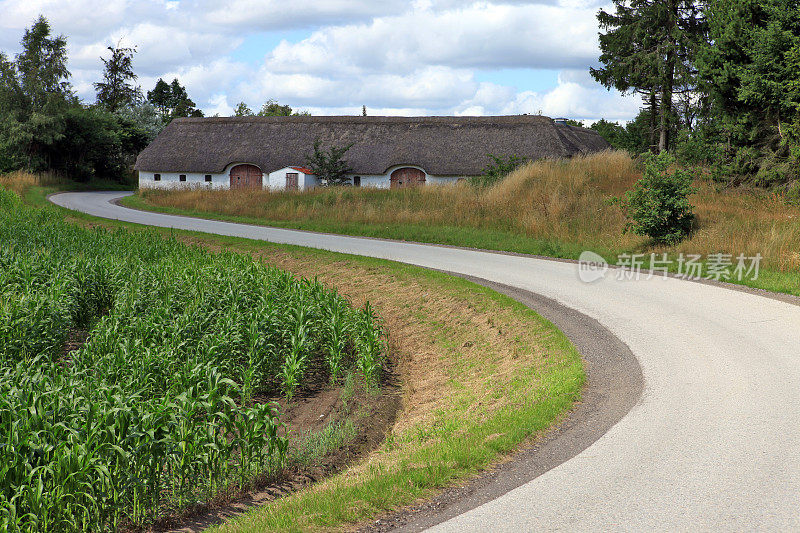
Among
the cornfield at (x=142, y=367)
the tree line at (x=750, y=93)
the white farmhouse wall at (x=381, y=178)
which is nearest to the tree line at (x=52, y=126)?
the white farmhouse wall at (x=381, y=178)

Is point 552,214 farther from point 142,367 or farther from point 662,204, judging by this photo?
point 142,367

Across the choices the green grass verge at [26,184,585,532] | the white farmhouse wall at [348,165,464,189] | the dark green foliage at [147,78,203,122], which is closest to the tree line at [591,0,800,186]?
the green grass verge at [26,184,585,532]

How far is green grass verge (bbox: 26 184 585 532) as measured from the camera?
5430mm

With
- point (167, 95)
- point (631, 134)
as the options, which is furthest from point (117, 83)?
point (631, 134)

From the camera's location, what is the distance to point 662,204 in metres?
18.3

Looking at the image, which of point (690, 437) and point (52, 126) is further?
point (52, 126)

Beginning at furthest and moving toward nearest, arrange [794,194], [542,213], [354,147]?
1. [354,147]
2. [542,213]
3. [794,194]

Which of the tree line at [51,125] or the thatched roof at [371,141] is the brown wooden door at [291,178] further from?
the tree line at [51,125]

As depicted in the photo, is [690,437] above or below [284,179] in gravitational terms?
below

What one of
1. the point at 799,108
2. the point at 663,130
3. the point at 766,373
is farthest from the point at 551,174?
the point at 766,373

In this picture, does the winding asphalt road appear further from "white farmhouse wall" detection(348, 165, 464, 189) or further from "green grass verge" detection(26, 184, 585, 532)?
"white farmhouse wall" detection(348, 165, 464, 189)

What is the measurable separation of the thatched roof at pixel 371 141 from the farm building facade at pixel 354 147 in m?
0.07

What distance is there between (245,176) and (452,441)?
4431cm

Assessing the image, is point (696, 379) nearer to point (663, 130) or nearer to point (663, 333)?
point (663, 333)
